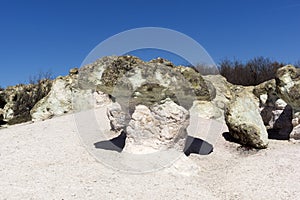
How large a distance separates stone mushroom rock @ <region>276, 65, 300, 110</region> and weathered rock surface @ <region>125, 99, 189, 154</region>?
419 cm

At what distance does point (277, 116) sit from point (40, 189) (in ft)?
26.9

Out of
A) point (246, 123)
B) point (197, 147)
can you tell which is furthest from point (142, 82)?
point (246, 123)

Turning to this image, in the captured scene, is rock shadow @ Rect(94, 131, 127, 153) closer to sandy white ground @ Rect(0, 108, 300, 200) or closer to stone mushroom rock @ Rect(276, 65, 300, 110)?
sandy white ground @ Rect(0, 108, 300, 200)

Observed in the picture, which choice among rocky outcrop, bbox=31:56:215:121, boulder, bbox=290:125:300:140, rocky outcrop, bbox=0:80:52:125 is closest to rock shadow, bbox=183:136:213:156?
rocky outcrop, bbox=31:56:215:121

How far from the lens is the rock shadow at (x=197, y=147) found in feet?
25.0

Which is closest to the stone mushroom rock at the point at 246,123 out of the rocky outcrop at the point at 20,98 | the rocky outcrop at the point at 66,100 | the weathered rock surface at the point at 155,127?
the weathered rock surface at the point at 155,127

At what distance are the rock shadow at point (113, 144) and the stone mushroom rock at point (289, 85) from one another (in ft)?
16.3

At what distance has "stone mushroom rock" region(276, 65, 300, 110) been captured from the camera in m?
9.06

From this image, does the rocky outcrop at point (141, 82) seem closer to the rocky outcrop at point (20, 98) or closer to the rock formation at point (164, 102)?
the rock formation at point (164, 102)

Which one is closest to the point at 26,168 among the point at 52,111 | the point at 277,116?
the point at 52,111

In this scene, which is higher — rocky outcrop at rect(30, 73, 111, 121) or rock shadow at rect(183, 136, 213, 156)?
rocky outcrop at rect(30, 73, 111, 121)

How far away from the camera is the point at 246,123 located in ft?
27.0

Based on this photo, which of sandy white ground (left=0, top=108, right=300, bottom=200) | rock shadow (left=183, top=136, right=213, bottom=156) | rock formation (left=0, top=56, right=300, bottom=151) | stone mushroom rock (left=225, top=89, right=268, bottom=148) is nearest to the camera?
sandy white ground (left=0, top=108, right=300, bottom=200)

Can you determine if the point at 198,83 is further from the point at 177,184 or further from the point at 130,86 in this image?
the point at 177,184
